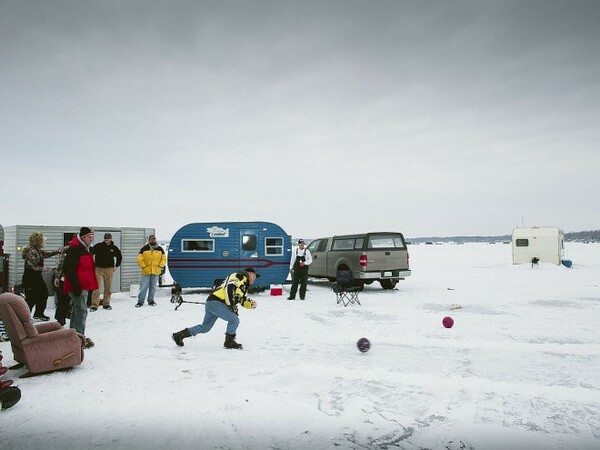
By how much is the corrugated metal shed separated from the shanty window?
4073 mm

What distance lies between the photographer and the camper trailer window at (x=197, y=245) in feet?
44.7

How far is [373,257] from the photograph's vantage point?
13.4 meters

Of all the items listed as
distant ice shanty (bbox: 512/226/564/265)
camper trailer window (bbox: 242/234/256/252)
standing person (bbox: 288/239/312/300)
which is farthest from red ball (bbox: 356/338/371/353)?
distant ice shanty (bbox: 512/226/564/265)

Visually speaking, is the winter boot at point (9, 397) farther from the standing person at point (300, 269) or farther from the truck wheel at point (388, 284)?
the truck wheel at point (388, 284)

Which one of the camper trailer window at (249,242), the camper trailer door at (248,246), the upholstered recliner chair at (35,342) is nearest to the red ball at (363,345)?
the upholstered recliner chair at (35,342)

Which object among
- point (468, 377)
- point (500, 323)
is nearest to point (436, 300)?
point (500, 323)

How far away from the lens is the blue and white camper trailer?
13.6 meters

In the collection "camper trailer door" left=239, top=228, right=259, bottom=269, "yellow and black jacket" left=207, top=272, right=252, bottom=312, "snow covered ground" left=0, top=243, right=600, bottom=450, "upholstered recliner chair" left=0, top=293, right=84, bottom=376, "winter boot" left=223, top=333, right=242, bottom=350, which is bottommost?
"snow covered ground" left=0, top=243, right=600, bottom=450

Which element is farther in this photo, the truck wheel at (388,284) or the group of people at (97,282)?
the truck wheel at (388,284)

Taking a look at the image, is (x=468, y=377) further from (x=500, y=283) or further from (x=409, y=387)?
(x=500, y=283)

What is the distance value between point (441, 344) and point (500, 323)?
8.14 ft

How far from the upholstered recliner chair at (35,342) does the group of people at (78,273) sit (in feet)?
3.02

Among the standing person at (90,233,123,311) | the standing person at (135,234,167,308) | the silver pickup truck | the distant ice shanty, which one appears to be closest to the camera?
the standing person at (90,233,123,311)

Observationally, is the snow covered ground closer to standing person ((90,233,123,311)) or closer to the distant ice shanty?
standing person ((90,233,123,311))
